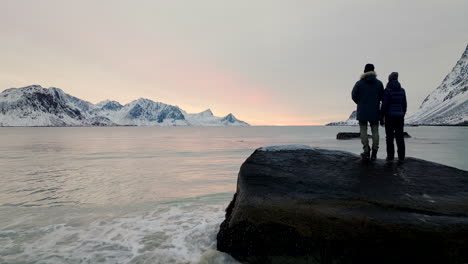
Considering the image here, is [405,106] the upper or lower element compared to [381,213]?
upper

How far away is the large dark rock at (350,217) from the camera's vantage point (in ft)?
17.4

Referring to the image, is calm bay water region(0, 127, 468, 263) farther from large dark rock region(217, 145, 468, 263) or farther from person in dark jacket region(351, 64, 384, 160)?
person in dark jacket region(351, 64, 384, 160)

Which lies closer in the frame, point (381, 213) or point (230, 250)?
point (381, 213)

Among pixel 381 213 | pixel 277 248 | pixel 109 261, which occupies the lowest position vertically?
pixel 109 261

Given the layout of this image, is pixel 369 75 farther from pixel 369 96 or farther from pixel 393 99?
pixel 393 99

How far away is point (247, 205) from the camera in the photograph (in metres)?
6.18

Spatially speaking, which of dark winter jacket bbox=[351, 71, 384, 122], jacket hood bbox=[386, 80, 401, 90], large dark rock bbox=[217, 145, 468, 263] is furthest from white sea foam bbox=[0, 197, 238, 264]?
jacket hood bbox=[386, 80, 401, 90]

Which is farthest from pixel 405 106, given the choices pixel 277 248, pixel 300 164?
pixel 277 248

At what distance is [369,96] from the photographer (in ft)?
28.5

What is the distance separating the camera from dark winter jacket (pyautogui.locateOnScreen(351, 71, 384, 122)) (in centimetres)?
868

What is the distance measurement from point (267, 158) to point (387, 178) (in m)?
3.08

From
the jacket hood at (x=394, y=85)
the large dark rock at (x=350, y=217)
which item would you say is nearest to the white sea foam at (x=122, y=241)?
the large dark rock at (x=350, y=217)

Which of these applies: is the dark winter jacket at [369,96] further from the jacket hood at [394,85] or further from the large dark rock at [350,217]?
the large dark rock at [350,217]

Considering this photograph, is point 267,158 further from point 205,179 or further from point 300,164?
point 205,179
